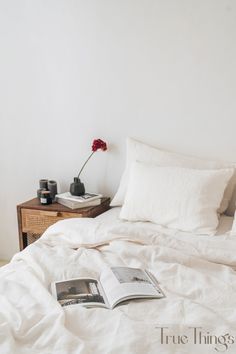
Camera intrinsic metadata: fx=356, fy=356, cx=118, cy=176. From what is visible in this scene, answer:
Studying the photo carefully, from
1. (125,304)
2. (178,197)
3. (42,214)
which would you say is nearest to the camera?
(125,304)

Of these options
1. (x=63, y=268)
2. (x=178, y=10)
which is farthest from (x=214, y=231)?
(x=178, y=10)

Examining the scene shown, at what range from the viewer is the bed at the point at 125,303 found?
3.19 feet

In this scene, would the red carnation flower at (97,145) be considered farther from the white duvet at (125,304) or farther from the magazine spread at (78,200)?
the white duvet at (125,304)

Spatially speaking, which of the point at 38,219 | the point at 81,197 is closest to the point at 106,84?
the point at 81,197

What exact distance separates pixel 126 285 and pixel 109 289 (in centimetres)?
6

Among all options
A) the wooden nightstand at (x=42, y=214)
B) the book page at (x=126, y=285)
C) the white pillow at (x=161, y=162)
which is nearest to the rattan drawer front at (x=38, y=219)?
the wooden nightstand at (x=42, y=214)

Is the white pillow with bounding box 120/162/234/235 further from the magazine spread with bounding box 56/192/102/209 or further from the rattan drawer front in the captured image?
the rattan drawer front

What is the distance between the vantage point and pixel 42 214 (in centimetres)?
245

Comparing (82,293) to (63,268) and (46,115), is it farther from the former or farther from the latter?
(46,115)

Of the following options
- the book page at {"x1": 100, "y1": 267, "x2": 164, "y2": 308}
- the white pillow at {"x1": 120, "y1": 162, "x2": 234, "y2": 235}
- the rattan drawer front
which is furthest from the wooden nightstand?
the book page at {"x1": 100, "y1": 267, "x2": 164, "y2": 308}

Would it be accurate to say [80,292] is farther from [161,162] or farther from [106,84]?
[106,84]

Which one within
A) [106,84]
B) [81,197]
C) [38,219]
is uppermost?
[106,84]

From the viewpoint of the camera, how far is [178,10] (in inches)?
90.4

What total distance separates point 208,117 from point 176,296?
1407 millimetres
